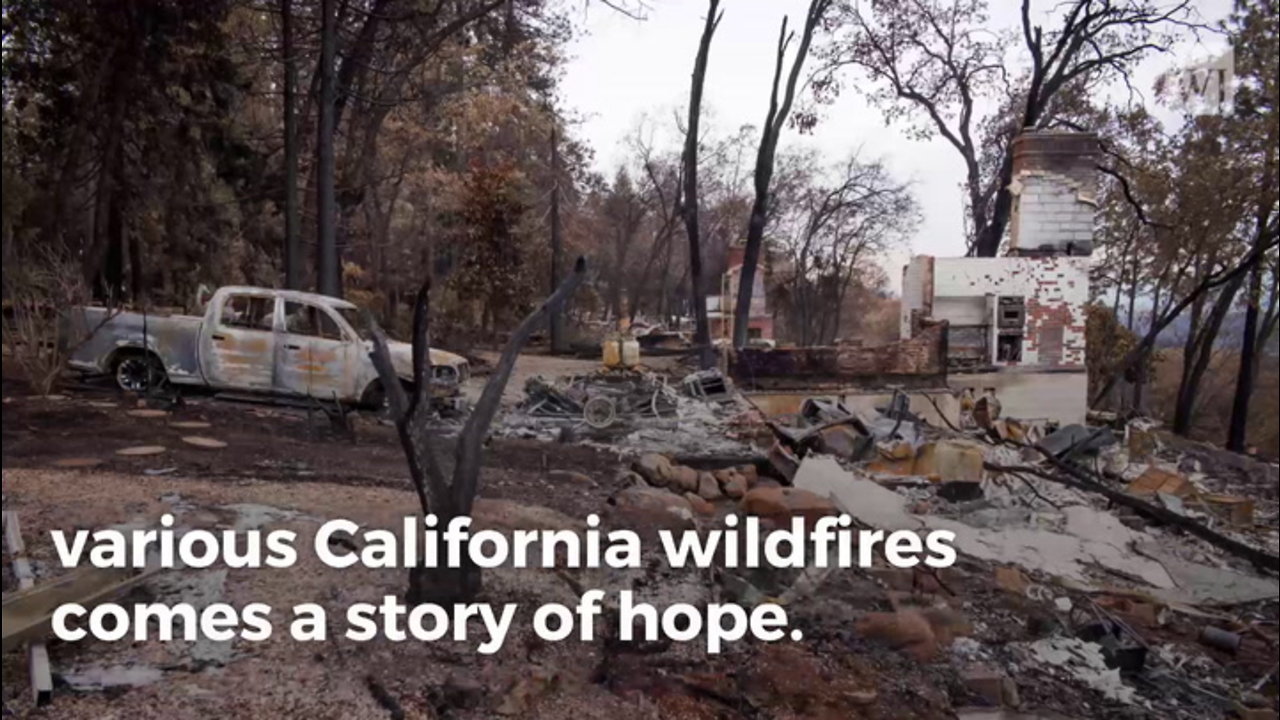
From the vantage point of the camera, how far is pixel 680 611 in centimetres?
603

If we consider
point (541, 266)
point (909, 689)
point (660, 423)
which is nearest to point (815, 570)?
point (909, 689)

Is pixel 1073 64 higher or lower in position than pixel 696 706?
higher

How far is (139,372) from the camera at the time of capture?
39.5ft

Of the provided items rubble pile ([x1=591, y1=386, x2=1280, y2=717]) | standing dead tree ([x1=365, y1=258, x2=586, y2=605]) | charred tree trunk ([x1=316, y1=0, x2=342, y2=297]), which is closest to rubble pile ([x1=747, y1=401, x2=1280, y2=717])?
rubble pile ([x1=591, y1=386, x2=1280, y2=717])

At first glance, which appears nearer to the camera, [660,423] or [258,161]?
[660,423]

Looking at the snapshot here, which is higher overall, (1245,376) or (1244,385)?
(1245,376)

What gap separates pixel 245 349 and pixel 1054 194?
15474 mm

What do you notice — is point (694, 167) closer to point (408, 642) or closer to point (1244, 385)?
point (1244, 385)

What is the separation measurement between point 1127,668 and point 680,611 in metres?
3.46

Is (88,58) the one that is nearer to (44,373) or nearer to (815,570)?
(44,373)

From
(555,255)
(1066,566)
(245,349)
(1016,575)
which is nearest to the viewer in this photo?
(1016,575)

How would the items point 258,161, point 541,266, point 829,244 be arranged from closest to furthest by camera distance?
point 258,161, point 541,266, point 829,244

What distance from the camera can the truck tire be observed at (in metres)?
11.9

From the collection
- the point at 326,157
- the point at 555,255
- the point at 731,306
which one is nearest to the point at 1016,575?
the point at 326,157
